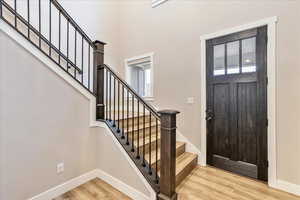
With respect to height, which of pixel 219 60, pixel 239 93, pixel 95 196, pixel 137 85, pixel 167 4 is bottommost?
pixel 95 196

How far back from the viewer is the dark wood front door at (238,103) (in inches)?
90.7

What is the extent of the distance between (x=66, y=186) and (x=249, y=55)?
3367 millimetres

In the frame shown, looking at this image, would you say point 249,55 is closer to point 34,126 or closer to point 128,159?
point 128,159

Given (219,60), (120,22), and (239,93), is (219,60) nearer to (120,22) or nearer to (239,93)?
(239,93)

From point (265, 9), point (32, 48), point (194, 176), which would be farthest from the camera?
point (194, 176)

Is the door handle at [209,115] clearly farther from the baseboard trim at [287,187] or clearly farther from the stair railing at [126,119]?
the baseboard trim at [287,187]

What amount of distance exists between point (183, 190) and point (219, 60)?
7.26ft

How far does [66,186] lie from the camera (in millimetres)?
2125

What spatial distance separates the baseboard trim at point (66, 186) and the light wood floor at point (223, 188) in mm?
1380

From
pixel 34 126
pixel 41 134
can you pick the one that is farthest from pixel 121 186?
pixel 34 126

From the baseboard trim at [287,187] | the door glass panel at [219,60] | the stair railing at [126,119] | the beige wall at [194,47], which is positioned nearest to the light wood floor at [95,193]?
the stair railing at [126,119]

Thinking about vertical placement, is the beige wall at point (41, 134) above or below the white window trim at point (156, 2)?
below

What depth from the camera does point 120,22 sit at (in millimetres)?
4445

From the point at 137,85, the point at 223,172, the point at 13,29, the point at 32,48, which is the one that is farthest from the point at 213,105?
the point at 13,29
